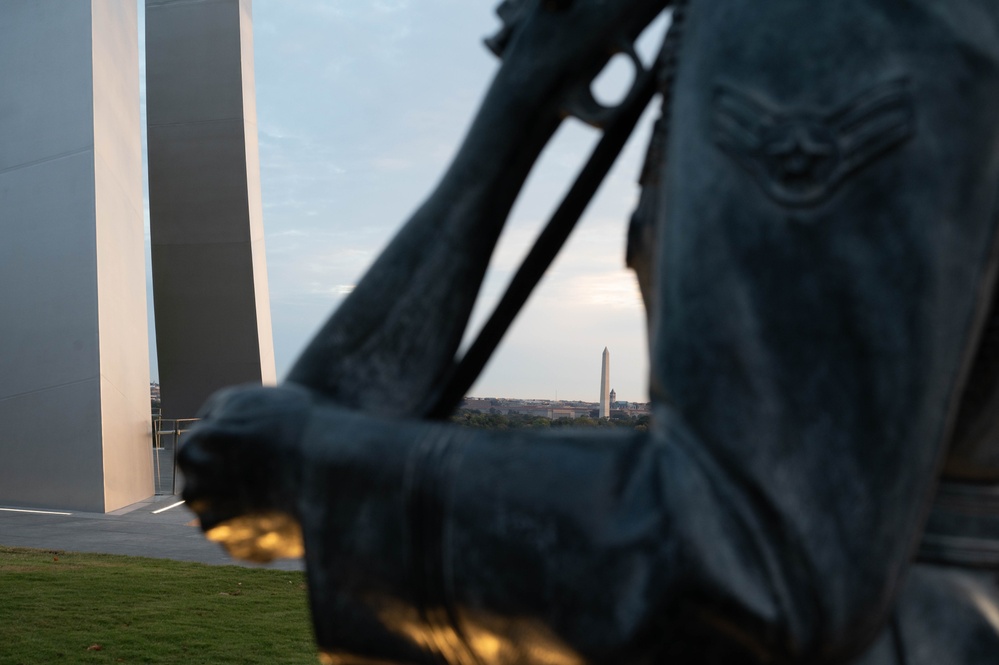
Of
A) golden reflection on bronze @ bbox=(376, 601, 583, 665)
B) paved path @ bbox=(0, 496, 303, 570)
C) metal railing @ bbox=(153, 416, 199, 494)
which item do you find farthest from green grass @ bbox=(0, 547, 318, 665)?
metal railing @ bbox=(153, 416, 199, 494)

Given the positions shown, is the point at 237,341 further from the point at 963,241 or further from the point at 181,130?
the point at 963,241

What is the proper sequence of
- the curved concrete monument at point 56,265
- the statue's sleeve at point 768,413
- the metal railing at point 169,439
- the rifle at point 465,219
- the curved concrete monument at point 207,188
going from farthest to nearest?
the curved concrete monument at point 207,188 → the metal railing at point 169,439 → the curved concrete monument at point 56,265 → the rifle at point 465,219 → the statue's sleeve at point 768,413

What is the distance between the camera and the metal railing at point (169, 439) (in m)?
12.4

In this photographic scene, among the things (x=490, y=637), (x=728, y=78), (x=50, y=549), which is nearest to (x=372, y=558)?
(x=490, y=637)

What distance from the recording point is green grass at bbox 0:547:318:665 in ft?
15.6

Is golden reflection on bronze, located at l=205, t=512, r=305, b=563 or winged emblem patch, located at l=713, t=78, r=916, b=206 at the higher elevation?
winged emblem patch, located at l=713, t=78, r=916, b=206

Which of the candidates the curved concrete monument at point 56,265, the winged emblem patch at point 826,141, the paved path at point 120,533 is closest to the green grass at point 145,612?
the paved path at point 120,533

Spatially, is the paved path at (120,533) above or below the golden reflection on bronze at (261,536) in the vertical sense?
below

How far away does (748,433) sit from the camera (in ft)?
2.09

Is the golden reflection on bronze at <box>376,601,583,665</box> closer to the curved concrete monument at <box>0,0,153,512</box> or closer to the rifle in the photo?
the rifle

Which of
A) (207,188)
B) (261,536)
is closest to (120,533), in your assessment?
(207,188)

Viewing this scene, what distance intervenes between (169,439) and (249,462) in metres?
15.8

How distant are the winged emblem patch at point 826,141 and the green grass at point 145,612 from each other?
4656 mm

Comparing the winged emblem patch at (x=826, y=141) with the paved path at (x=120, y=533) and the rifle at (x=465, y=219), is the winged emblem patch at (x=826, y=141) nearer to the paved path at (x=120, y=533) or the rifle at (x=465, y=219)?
the rifle at (x=465, y=219)
